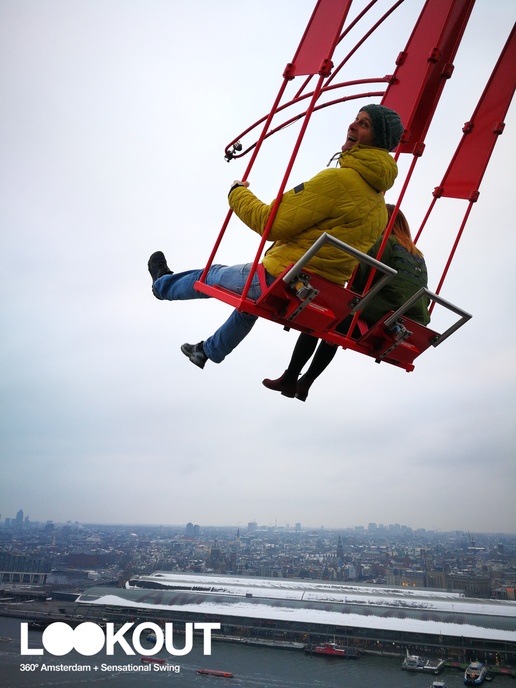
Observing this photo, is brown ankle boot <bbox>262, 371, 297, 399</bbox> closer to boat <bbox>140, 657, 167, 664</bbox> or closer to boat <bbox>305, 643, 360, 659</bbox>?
boat <bbox>305, 643, 360, 659</bbox>

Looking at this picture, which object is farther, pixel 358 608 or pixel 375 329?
pixel 358 608

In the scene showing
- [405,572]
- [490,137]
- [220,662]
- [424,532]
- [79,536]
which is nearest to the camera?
[490,137]

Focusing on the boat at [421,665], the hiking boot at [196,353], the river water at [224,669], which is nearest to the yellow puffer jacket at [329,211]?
the hiking boot at [196,353]

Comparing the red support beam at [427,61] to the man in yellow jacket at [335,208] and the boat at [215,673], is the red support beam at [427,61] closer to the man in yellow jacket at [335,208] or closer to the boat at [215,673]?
the man in yellow jacket at [335,208]

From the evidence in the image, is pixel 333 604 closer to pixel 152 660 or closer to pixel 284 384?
pixel 152 660

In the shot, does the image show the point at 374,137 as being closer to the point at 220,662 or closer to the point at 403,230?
the point at 403,230

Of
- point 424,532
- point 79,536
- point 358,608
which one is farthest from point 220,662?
point 424,532
